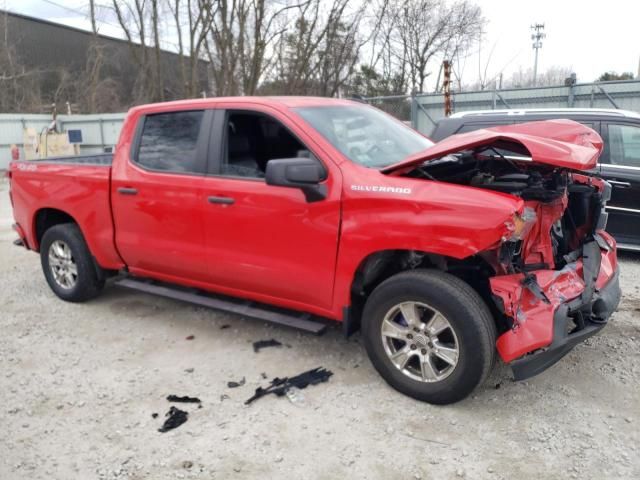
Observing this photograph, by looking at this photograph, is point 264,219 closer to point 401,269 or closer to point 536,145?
point 401,269

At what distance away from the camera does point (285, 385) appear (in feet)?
12.2

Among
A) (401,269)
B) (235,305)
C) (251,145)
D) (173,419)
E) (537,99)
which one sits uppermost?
(537,99)

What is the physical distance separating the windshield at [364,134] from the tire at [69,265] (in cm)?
266

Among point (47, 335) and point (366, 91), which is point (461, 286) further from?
point (366, 91)

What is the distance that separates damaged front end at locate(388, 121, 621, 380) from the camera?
3137 millimetres

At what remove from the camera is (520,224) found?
3.12 m

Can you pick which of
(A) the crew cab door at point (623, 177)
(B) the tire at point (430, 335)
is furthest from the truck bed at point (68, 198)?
(A) the crew cab door at point (623, 177)

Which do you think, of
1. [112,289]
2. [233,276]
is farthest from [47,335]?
[233,276]

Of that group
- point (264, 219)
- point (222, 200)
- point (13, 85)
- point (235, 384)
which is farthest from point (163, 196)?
point (13, 85)

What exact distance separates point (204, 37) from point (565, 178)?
18.6 meters

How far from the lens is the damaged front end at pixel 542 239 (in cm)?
314

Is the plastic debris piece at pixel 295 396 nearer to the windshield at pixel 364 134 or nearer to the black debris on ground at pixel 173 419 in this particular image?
the black debris on ground at pixel 173 419

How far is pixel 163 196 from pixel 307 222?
1380 millimetres

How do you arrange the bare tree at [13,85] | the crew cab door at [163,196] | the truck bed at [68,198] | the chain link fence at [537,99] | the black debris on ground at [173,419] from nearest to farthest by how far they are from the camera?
the black debris on ground at [173,419]
the crew cab door at [163,196]
the truck bed at [68,198]
the chain link fence at [537,99]
the bare tree at [13,85]
